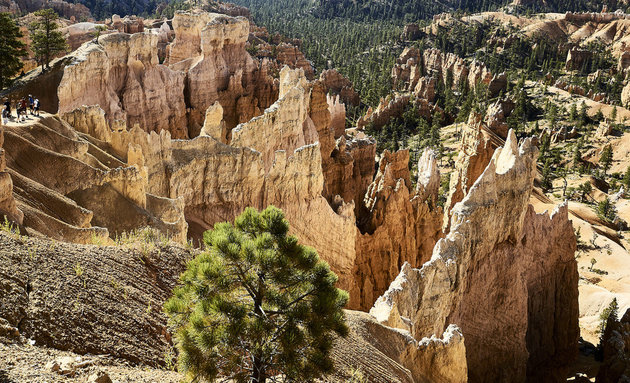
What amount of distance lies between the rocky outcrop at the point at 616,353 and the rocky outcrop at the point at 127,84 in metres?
26.1

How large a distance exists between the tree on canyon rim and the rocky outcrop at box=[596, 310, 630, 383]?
18.8 m

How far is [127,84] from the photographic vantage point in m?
35.1

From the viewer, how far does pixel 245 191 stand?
21.8 m

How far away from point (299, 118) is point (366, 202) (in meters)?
6.31

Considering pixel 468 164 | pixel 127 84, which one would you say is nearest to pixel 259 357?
pixel 468 164

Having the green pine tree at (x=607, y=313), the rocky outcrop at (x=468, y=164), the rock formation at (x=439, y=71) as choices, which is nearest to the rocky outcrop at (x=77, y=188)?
the rocky outcrop at (x=468, y=164)

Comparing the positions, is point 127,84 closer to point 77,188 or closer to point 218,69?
point 218,69

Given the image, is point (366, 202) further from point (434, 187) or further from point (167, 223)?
point (167, 223)

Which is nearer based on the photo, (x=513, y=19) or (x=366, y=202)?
(x=366, y=202)

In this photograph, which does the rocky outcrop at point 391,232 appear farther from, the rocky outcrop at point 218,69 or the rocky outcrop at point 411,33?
the rocky outcrop at point 411,33

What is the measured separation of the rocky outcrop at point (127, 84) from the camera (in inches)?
1189

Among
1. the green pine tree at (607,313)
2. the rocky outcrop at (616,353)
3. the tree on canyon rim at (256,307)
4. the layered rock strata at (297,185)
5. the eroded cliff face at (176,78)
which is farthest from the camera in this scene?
the eroded cliff face at (176,78)

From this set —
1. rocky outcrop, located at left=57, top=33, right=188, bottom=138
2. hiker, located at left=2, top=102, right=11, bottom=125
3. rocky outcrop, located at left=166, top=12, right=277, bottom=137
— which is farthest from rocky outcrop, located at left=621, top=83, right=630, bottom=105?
hiker, located at left=2, top=102, right=11, bottom=125

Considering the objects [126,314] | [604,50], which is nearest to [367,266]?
[126,314]
